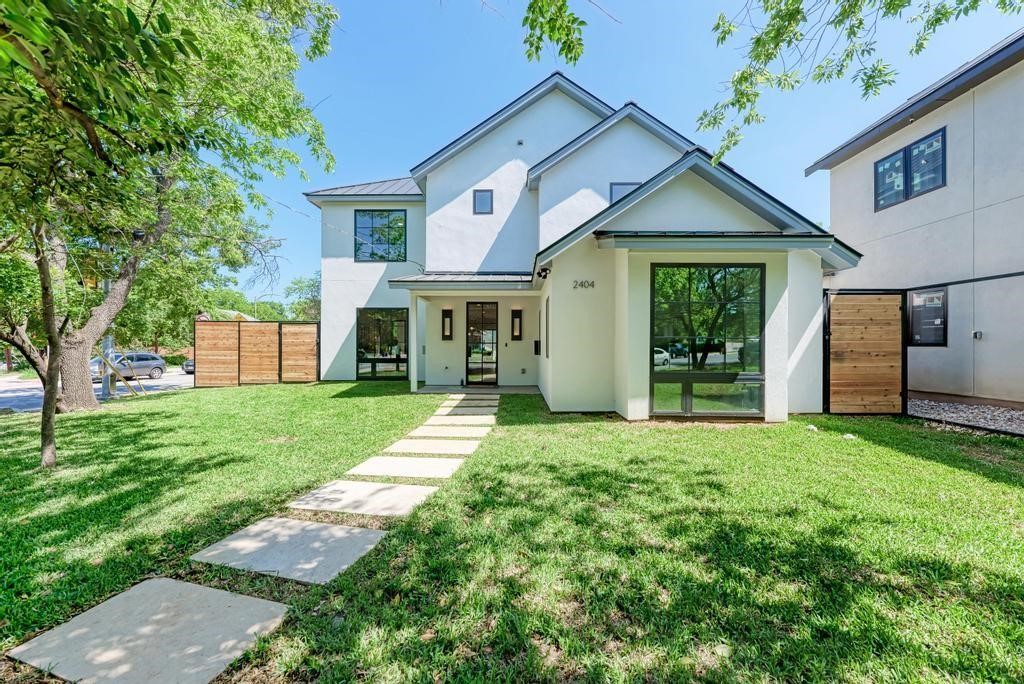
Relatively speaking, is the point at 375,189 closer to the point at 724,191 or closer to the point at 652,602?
the point at 724,191

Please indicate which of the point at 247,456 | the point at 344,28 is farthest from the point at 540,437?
the point at 344,28

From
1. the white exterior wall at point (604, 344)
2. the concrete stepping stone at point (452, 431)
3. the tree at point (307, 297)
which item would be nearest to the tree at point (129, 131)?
the concrete stepping stone at point (452, 431)

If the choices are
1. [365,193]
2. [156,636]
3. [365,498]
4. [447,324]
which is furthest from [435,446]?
[365,193]

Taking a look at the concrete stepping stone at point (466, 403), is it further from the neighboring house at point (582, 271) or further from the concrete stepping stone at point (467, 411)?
the neighboring house at point (582, 271)

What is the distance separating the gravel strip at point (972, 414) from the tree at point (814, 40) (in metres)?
6.33

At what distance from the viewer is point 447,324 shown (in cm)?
1338

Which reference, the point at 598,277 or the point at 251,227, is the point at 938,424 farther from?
the point at 251,227

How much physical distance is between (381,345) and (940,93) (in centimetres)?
1717

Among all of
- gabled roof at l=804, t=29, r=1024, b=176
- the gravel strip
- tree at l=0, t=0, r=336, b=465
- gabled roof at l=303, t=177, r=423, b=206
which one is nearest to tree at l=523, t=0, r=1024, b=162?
tree at l=0, t=0, r=336, b=465

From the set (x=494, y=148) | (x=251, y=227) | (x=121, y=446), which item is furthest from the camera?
(x=251, y=227)

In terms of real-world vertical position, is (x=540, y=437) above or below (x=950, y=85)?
below

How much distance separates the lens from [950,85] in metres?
8.73

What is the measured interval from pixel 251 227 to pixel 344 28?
876 cm

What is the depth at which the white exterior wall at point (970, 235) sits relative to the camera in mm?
8125
